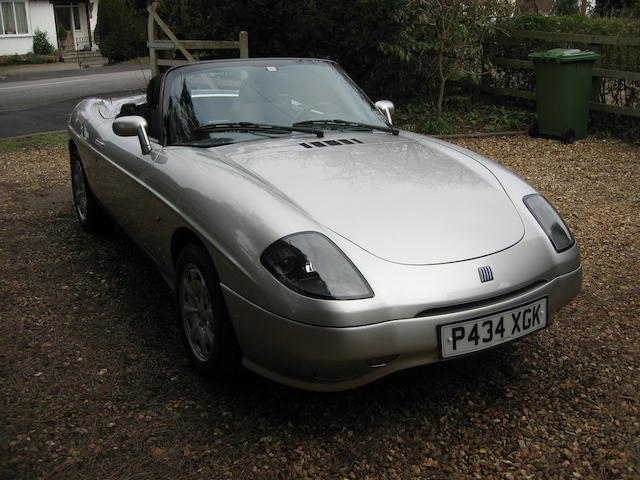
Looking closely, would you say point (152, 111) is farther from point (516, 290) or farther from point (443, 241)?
point (516, 290)

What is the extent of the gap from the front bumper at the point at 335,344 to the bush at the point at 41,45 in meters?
34.7

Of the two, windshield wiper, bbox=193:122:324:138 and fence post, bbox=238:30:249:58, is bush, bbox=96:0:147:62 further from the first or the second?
windshield wiper, bbox=193:122:324:138

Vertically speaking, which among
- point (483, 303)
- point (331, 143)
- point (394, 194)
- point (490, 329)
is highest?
point (331, 143)

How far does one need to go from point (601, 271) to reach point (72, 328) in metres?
3.31

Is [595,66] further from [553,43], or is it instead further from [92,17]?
[92,17]

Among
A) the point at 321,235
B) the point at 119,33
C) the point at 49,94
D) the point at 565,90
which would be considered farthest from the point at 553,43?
the point at 119,33

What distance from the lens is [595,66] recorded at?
30.9 ft

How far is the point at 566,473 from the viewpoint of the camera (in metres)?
2.53

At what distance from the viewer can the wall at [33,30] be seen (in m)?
33.2

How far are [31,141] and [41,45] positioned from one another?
26.5 m

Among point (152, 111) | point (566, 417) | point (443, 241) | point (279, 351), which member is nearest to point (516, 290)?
point (443, 241)

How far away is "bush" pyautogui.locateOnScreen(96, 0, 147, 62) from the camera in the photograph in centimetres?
3088

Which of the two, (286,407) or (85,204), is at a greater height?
(85,204)

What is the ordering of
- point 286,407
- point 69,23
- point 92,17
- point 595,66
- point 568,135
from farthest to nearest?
point 92,17, point 69,23, point 595,66, point 568,135, point 286,407
